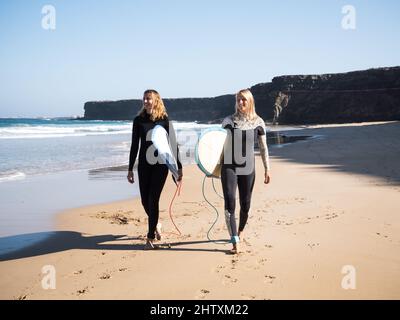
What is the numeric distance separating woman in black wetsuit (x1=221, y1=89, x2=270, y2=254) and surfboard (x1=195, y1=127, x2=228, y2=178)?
0.13m

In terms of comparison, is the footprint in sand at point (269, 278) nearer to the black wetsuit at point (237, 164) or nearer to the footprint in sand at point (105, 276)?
the black wetsuit at point (237, 164)

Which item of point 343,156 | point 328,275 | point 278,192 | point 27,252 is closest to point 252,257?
point 328,275

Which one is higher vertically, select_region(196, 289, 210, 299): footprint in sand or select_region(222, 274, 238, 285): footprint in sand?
select_region(222, 274, 238, 285): footprint in sand

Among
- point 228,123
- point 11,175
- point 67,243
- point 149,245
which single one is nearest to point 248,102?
point 228,123

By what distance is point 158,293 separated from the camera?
2.97 m

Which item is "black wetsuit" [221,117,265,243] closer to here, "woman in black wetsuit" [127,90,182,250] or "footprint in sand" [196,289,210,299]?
"woman in black wetsuit" [127,90,182,250]

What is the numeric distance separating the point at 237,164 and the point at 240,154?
11 centimetres

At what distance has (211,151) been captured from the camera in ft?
13.7

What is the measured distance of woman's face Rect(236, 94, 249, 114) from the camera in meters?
3.91

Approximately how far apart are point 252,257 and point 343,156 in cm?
917

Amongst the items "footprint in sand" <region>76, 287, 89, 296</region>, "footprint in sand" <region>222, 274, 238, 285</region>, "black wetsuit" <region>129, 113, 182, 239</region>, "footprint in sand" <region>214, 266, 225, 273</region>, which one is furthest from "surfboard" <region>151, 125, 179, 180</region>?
"footprint in sand" <region>76, 287, 89, 296</region>

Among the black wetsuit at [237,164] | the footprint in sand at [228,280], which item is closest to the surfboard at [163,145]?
the black wetsuit at [237,164]

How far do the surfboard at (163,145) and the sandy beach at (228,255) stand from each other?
3.06ft

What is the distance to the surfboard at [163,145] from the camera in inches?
161
